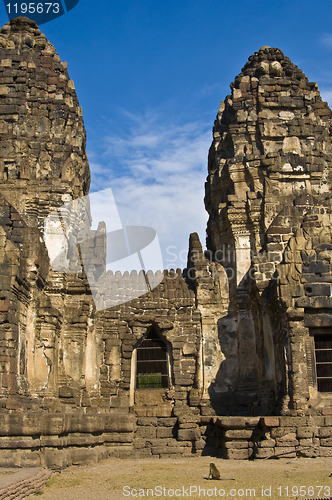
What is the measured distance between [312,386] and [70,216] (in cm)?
838

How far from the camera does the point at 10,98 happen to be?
16.7 m

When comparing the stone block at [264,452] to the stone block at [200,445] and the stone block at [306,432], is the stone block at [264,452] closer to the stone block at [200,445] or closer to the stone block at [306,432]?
the stone block at [306,432]

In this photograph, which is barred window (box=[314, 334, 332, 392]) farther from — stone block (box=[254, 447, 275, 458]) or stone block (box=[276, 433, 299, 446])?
stone block (box=[254, 447, 275, 458])

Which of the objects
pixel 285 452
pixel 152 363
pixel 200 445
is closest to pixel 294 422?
pixel 285 452

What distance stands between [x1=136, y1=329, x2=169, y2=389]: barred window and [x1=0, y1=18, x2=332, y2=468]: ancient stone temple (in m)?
0.04

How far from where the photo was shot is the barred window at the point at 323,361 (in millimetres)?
11991

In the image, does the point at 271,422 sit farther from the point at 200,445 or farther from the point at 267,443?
the point at 200,445

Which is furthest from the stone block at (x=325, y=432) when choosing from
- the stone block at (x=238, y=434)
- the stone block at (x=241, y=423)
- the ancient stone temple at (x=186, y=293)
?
the stone block at (x=238, y=434)

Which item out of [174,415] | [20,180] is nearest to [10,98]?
[20,180]

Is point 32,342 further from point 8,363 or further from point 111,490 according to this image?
point 111,490

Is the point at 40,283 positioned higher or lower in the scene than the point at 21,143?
lower

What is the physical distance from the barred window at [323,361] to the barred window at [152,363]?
4851 mm

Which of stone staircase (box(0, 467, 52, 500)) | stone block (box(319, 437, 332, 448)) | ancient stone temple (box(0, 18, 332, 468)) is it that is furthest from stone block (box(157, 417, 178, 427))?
stone staircase (box(0, 467, 52, 500))

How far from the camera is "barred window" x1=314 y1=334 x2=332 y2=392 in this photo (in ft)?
39.3
